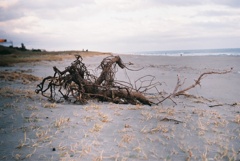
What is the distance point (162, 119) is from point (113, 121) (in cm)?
86

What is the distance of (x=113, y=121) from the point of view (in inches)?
172

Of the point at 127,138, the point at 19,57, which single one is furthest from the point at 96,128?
the point at 19,57

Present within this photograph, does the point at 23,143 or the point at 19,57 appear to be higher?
the point at 19,57

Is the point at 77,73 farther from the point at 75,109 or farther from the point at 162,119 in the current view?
the point at 162,119

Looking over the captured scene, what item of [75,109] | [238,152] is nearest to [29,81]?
[75,109]

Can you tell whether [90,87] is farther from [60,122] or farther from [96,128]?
[96,128]

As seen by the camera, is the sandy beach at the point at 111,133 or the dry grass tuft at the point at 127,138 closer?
the sandy beach at the point at 111,133

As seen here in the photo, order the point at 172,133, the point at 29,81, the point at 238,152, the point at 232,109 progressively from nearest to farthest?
the point at 238,152 < the point at 172,133 < the point at 232,109 < the point at 29,81

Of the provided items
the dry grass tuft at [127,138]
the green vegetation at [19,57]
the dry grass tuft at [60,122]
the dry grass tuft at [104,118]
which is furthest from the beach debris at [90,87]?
the green vegetation at [19,57]

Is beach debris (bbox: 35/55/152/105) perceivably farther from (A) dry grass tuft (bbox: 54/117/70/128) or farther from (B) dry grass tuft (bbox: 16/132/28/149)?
(B) dry grass tuft (bbox: 16/132/28/149)

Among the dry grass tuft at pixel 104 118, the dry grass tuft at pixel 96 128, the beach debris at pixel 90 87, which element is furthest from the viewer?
the beach debris at pixel 90 87

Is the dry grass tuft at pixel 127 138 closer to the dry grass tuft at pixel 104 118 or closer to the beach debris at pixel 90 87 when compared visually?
the dry grass tuft at pixel 104 118

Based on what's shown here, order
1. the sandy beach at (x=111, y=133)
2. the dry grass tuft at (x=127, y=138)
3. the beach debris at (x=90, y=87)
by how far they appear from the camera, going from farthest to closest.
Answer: the beach debris at (x=90, y=87)
the dry grass tuft at (x=127, y=138)
the sandy beach at (x=111, y=133)

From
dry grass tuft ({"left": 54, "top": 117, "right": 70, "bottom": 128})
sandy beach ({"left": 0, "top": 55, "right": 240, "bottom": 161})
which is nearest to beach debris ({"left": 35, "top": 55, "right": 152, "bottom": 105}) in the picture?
sandy beach ({"left": 0, "top": 55, "right": 240, "bottom": 161})
